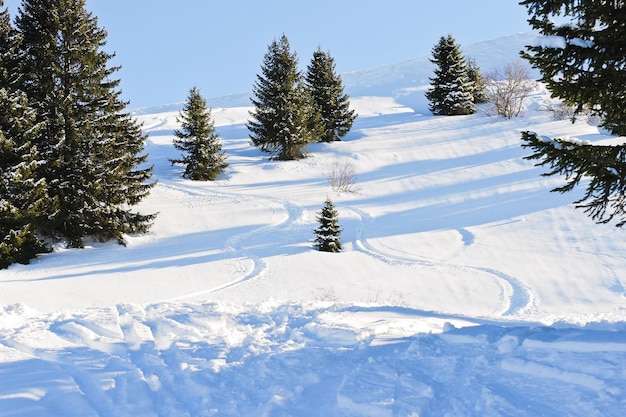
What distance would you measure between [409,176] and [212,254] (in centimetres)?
1511

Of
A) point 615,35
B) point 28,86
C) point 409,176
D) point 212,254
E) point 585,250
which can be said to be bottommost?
point 585,250

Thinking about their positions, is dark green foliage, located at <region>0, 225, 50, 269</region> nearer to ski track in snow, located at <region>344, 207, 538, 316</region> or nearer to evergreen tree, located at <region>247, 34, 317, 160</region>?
ski track in snow, located at <region>344, 207, 538, 316</region>

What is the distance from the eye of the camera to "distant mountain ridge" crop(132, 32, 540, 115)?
55.8m

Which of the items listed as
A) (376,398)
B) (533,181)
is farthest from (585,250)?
(376,398)

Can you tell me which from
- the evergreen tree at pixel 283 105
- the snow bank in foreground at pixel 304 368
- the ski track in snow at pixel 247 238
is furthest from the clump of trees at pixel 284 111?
the snow bank in foreground at pixel 304 368

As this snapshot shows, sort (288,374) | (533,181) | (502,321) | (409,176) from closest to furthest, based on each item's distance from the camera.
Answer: (288,374) < (502,321) < (533,181) < (409,176)

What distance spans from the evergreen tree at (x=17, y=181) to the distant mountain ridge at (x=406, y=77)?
39.8m

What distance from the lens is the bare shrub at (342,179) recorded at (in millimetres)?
25812

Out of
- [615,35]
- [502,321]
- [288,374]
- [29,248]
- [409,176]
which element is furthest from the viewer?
[409,176]

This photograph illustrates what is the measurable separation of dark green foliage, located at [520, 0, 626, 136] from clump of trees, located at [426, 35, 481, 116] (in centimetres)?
3450

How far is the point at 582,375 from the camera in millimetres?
4270

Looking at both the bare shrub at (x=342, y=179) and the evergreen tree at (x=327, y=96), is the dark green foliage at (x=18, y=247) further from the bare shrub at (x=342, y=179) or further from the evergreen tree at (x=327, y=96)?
the evergreen tree at (x=327, y=96)

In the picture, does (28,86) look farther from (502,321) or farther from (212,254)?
(502,321)

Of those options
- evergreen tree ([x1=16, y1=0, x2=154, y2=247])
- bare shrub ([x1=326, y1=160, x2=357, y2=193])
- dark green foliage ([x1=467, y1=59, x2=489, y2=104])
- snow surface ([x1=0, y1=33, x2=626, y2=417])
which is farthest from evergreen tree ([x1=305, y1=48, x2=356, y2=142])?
evergreen tree ([x1=16, y1=0, x2=154, y2=247])
